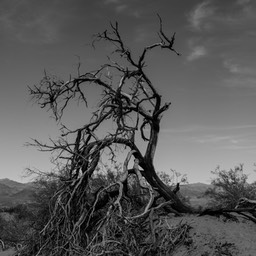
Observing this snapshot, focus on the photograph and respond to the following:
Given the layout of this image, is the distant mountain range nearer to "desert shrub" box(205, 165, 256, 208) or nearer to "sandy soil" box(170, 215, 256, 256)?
"desert shrub" box(205, 165, 256, 208)

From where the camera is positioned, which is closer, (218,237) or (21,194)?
(218,237)

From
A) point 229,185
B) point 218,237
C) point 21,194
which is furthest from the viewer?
point 21,194

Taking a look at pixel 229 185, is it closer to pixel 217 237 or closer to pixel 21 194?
pixel 217 237

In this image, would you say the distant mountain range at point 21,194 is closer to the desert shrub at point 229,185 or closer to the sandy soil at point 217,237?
the desert shrub at point 229,185

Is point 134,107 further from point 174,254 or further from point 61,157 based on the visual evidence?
point 174,254

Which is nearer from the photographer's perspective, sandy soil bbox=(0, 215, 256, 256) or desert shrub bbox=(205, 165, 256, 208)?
sandy soil bbox=(0, 215, 256, 256)

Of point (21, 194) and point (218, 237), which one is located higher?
point (21, 194)

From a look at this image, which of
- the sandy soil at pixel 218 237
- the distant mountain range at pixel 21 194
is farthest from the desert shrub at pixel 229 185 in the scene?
the sandy soil at pixel 218 237

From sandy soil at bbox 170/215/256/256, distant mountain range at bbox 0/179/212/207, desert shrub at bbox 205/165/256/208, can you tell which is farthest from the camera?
distant mountain range at bbox 0/179/212/207

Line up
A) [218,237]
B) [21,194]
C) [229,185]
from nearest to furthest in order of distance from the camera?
1. [218,237]
2. [229,185]
3. [21,194]

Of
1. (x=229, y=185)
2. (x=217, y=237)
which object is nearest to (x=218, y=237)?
(x=217, y=237)

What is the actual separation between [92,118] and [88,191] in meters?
1.60

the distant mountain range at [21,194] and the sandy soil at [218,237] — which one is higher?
the distant mountain range at [21,194]

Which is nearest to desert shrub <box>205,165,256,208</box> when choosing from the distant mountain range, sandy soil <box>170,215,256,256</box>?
the distant mountain range
